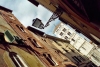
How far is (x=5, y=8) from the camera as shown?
76.5ft

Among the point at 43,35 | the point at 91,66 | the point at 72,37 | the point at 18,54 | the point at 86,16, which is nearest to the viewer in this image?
the point at 86,16

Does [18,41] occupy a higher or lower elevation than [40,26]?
lower

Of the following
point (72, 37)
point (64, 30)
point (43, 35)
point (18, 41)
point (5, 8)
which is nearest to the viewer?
point (18, 41)

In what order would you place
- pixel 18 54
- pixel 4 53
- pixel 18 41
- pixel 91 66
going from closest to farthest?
pixel 4 53
pixel 18 54
pixel 18 41
pixel 91 66

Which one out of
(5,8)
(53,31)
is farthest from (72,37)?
(5,8)

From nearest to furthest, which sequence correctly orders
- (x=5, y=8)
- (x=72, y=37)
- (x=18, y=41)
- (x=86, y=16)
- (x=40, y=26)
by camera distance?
1. (x=86, y=16)
2. (x=40, y=26)
3. (x=18, y=41)
4. (x=5, y=8)
5. (x=72, y=37)

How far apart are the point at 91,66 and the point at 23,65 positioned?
23017 millimetres

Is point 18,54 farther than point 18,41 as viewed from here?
No

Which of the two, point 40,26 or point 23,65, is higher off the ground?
point 40,26

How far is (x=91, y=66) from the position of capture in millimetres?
31969

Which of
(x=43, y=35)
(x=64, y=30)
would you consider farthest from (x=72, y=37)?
(x=43, y=35)

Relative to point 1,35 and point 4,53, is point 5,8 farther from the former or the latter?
point 4,53

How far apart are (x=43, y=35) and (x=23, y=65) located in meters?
15.5

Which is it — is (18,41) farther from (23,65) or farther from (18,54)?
(23,65)
